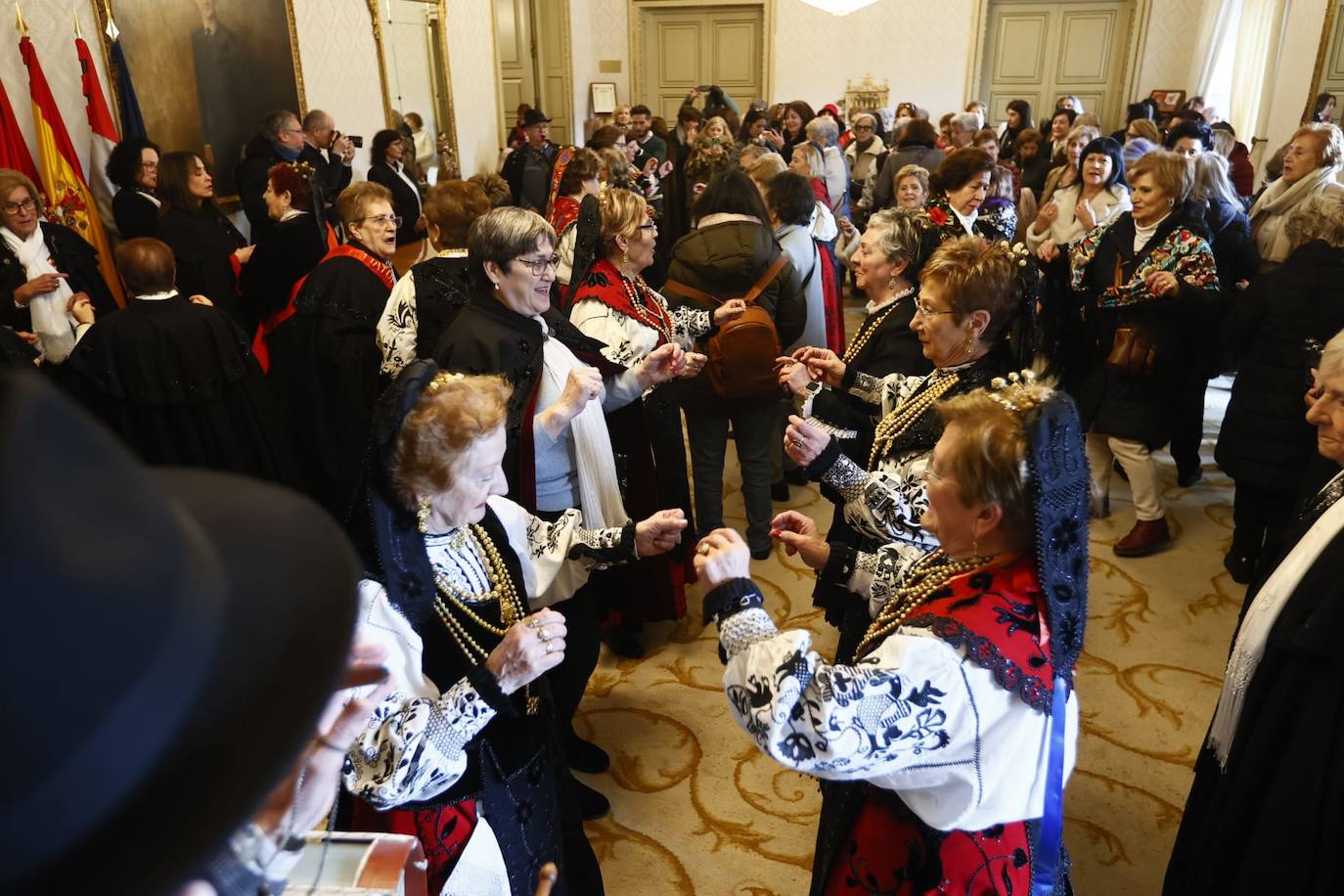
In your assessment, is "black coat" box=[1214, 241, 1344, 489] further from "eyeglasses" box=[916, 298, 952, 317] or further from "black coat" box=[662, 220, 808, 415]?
"eyeglasses" box=[916, 298, 952, 317]

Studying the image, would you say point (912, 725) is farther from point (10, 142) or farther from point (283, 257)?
point (10, 142)

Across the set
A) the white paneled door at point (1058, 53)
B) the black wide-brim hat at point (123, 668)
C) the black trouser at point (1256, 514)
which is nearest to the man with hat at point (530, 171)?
the black trouser at point (1256, 514)

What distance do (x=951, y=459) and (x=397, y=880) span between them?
39.4 inches

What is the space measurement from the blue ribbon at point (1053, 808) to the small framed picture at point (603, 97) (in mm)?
12755

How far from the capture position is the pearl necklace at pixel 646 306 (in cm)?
340

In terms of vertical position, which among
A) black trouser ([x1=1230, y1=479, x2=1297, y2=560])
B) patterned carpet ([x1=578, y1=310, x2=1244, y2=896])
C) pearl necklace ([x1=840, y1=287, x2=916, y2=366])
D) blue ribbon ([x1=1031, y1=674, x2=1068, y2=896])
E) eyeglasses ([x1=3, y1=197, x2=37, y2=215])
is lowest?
patterned carpet ([x1=578, y1=310, x2=1244, y2=896])

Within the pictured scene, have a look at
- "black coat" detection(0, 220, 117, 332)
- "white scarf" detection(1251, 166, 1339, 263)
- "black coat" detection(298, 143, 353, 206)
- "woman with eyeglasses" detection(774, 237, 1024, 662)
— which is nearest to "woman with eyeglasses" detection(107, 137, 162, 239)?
"black coat" detection(0, 220, 117, 332)

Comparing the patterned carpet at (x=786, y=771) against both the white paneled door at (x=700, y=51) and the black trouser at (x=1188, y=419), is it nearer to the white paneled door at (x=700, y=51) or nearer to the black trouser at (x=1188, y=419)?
the black trouser at (x=1188, y=419)

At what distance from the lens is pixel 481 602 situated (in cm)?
185

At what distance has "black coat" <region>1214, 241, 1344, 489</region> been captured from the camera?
351 cm

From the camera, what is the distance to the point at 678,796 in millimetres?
2850

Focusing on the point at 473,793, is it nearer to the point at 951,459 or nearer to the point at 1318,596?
the point at 951,459

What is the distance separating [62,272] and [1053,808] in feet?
14.3

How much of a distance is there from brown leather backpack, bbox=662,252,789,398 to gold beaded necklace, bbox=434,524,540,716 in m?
1.88
